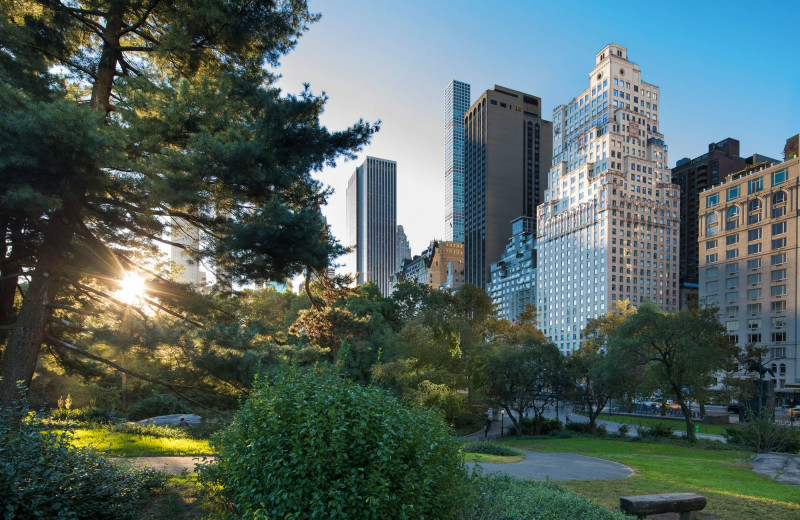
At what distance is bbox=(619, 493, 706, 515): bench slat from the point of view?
7.13 metres

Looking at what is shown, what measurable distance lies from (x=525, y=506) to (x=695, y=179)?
492 feet

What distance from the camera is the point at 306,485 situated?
15.3 ft

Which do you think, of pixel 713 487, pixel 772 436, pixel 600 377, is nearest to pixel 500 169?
pixel 600 377

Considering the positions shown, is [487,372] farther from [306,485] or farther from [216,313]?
[306,485]

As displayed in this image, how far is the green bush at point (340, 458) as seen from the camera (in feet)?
15.0

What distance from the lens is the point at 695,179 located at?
130 m

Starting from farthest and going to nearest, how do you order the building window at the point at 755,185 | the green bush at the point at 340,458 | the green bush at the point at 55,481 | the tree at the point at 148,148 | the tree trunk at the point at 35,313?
1. the building window at the point at 755,185
2. the tree trunk at the point at 35,313
3. the tree at the point at 148,148
4. the green bush at the point at 55,481
5. the green bush at the point at 340,458

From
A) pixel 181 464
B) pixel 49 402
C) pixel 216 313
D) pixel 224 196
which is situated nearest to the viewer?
pixel 224 196

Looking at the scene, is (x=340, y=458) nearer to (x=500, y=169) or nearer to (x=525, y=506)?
(x=525, y=506)

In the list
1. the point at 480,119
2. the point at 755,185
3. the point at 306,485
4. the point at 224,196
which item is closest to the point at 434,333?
the point at 224,196

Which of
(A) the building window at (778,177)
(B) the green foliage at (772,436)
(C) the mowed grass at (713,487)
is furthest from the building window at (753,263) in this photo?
(C) the mowed grass at (713,487)

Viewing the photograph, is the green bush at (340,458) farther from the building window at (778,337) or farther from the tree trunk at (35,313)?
the building window at (778,337)

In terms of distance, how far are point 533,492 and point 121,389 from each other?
26356 millimetres

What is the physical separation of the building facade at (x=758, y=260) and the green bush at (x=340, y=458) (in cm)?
6062
